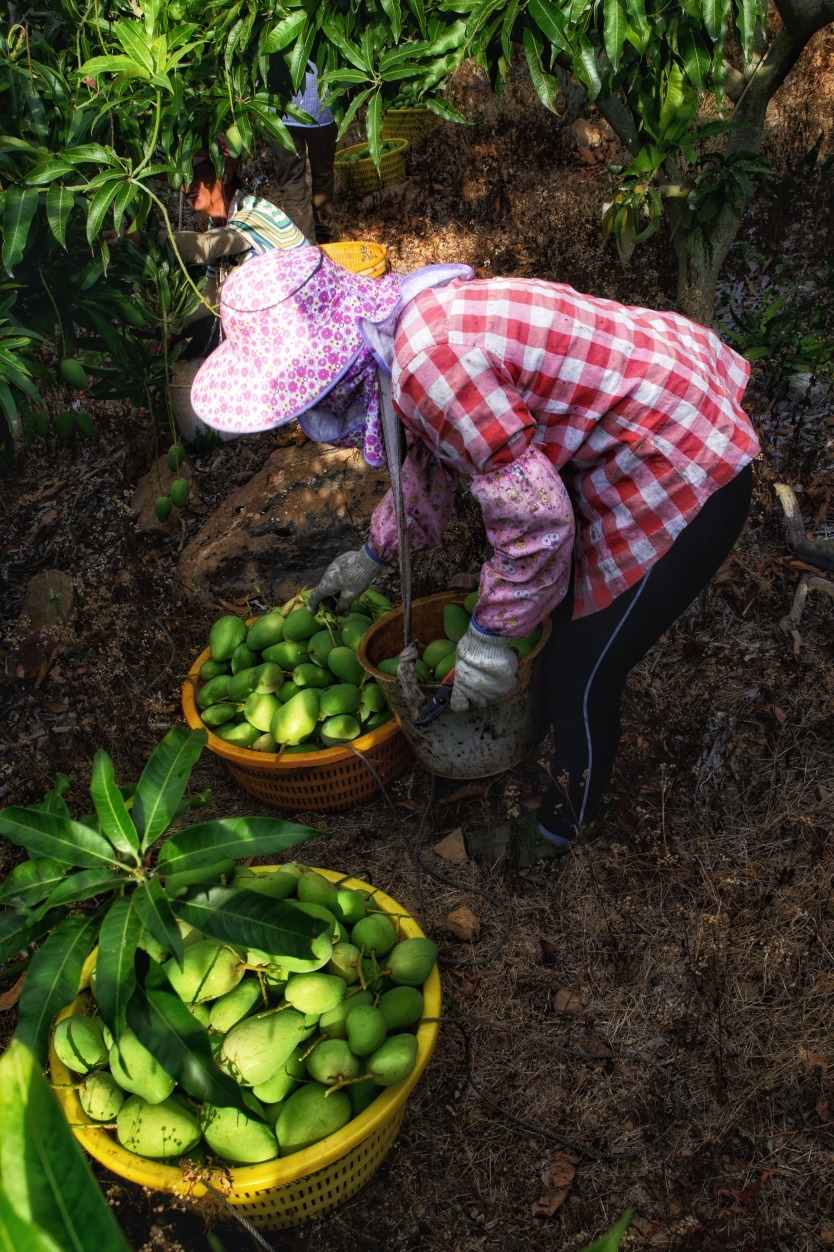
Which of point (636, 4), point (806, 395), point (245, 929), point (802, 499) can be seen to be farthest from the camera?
point (806, 395)

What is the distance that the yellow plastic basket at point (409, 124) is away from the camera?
19.2ft

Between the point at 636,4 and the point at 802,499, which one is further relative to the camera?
the point at 802,499

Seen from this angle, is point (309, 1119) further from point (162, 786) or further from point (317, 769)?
point (317, 769)

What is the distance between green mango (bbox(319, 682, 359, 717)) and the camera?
2.55 metres

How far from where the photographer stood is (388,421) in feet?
6.30

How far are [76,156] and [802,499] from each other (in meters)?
3.04

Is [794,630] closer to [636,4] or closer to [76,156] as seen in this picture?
[636,4]

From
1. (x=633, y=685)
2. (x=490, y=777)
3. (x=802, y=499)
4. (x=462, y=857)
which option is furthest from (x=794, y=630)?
(x=462, y=857)

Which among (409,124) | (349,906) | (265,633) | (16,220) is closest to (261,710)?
(265,633)

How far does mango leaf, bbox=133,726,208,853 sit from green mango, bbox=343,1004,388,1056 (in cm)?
56

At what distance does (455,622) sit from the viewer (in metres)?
2.57

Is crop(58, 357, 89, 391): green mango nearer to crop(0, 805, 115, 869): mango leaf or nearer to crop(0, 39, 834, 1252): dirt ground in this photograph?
crop(0, 39, 834, 1252): dirt ground

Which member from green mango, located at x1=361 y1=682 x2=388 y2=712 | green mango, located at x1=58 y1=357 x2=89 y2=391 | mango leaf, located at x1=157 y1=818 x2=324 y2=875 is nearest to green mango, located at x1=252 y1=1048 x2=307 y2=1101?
mango leaf, located at x1=157 y1=818 x2=324 y2=875

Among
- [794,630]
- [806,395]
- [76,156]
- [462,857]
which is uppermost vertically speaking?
[76,156]
